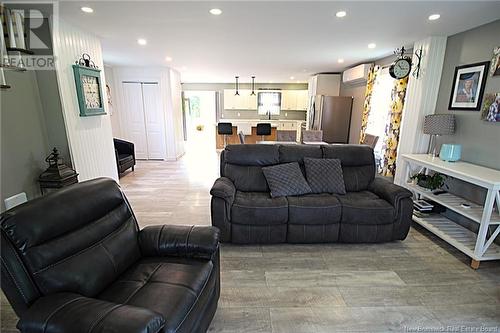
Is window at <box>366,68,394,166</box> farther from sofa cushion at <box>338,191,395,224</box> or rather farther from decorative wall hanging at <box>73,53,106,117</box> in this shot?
decorative wall hanging at <box>73,53,106,117</box>

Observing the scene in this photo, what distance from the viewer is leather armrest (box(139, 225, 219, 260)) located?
5.19 ft

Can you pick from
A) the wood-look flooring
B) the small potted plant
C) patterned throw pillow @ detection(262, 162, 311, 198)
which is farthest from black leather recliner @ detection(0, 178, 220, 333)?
the small potted plant

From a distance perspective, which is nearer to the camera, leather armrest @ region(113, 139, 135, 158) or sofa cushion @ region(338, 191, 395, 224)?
sofa cushion @ region(338, 191, 395, 224)

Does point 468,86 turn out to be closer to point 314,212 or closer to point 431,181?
point 431,181

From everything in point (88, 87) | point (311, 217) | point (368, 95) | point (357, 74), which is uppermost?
point (357, 74)

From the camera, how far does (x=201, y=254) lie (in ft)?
5.19

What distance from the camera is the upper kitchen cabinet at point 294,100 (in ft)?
29.9

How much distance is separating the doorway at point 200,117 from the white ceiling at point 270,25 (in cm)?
518

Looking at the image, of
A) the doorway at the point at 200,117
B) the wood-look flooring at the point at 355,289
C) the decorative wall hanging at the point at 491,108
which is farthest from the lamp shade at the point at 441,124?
the doorway at the point at 200,117

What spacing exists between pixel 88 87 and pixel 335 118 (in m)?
5.24

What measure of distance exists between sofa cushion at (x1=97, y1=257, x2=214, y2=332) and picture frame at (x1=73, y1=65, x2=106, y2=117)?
257cm

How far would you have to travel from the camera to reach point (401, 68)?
354 centimetres

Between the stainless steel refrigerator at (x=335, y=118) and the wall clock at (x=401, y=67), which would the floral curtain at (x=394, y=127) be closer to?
the wall clock at (x=401, y=67)

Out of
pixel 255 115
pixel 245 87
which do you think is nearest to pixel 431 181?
pixel 255 115
